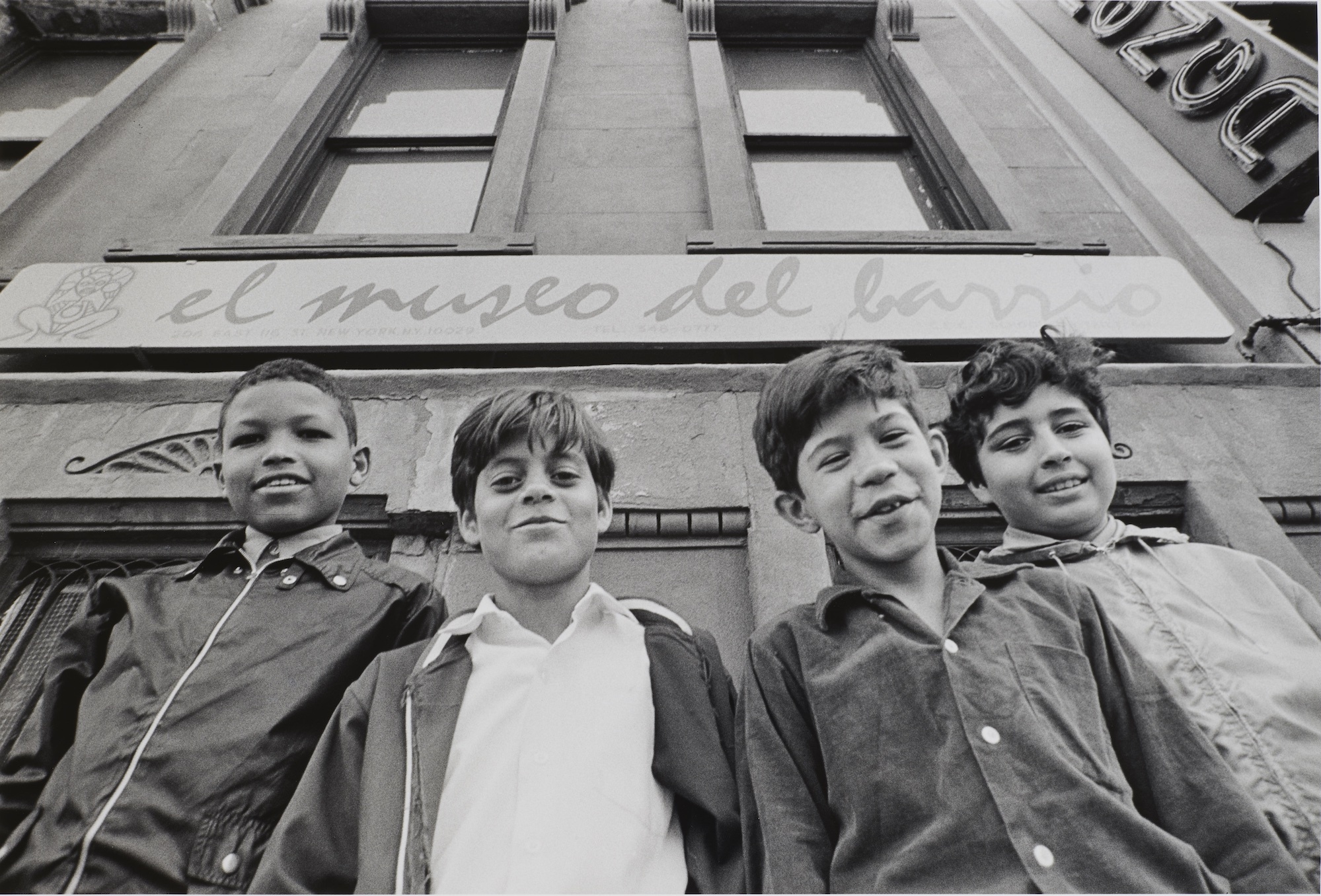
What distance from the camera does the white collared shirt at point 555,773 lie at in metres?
1.33

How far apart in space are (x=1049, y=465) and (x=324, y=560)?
7.04 ft

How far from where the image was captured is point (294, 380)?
2.34m

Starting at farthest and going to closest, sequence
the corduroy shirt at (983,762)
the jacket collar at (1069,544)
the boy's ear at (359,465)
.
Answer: the boy's ear at (359,465) < the jacket collar at (1069,544) < the corduroy shirt at (983,762)

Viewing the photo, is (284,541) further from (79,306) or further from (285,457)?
(79,306)

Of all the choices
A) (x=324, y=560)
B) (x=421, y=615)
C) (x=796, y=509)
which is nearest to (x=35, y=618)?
(x=324, y=560)

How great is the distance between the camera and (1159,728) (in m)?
1.43

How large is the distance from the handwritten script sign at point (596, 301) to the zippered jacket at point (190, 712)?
68.3 inches

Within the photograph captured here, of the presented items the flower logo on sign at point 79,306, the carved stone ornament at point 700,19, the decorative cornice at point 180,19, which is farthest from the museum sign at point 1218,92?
the decorative cornice at point 180,19

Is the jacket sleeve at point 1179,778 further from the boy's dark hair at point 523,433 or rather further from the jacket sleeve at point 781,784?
the boy's dark hair at point 523,433

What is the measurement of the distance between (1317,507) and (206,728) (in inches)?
160

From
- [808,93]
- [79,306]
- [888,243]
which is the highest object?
[808,93]

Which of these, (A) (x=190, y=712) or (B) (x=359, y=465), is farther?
(B) (x=359, y=465)

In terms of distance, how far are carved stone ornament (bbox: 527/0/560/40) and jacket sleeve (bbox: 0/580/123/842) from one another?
5.85m

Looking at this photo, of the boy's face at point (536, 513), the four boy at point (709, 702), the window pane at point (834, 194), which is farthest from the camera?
the window pane at point (834, 194)
